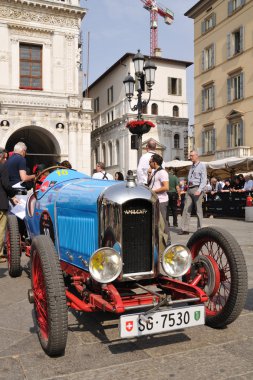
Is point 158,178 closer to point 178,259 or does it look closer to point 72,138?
point 178,259

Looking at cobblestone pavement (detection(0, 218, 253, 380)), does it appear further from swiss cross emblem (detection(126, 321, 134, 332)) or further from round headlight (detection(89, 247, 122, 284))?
round headlight (detection(89, 247, 122, 284))

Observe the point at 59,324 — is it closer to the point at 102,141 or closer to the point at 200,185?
the point at 200,185

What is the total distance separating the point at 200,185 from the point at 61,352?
648 cm

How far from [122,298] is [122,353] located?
435mm

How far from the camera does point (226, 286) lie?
352 centimetres

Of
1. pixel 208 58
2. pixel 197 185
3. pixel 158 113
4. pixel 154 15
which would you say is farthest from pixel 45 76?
pixel 154 15

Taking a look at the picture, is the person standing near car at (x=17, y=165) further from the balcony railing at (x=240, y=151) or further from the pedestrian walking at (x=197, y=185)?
the balcony railing at (x=240, y=151)

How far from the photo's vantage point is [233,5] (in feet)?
92.0

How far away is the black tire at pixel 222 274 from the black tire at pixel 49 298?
4.33 ft

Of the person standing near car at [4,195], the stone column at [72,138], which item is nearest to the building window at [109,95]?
the stone column at [72,138]

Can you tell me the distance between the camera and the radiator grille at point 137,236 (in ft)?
10.6

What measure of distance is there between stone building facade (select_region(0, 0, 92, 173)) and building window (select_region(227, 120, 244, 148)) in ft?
32.2

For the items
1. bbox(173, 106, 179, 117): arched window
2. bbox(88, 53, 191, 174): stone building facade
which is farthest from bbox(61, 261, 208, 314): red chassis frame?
bbox(173, 106, 179, 117): arched window

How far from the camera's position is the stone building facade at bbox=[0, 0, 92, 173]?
25.1 metres
